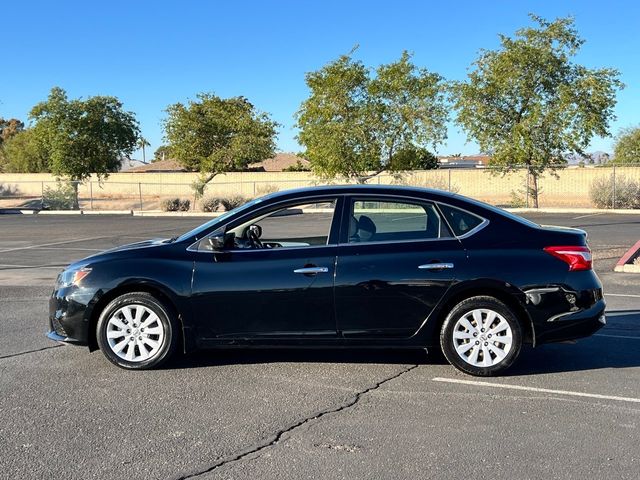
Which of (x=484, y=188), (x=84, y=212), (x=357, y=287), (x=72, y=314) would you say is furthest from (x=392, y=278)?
(x=484, y=188)

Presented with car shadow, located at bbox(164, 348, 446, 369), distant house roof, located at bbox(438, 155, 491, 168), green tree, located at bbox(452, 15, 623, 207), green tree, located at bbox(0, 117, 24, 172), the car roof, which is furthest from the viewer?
green tree, located at bbox(0, 117, 24, 172)

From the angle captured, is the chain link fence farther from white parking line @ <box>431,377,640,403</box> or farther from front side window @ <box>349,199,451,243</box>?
white parking line @ <box>431,377,640,403</box>

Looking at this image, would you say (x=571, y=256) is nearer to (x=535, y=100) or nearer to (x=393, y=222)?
(x=393, y=222)

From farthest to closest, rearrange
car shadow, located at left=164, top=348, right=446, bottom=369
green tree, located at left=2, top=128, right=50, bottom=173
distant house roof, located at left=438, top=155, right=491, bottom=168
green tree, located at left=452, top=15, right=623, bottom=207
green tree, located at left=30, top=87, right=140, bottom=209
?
1. distant house roof, located at left=438, top=155, right=491, bottom=168
2. green tree, located at left=2, top=128, right=50, bottom=173
3. green tree, located at left=30, top=87, right=140, bottom=209
4. green tree, located at left=452, top=15, right=623, bottom=207
5. car shadow, located at left=164, top=348, right=446, bottom=369

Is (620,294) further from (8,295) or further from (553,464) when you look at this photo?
(8,295)

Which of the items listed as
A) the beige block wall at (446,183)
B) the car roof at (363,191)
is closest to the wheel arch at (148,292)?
the car roof at (363,191)

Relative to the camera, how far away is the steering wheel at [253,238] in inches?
244

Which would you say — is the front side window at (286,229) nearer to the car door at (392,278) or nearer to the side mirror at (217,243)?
the side mirror at (217,243)

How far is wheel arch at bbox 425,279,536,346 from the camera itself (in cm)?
573

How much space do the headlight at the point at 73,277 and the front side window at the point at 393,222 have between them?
2406mm

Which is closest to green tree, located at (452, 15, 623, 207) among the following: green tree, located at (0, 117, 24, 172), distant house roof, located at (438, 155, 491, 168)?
distant house roof, located at (438, 155, 491, 168)

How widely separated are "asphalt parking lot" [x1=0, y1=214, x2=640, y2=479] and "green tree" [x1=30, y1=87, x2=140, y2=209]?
37547 mm

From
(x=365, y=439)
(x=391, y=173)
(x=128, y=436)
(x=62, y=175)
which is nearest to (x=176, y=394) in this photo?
(x=128, y=436)

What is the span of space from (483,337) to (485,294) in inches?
14.5
